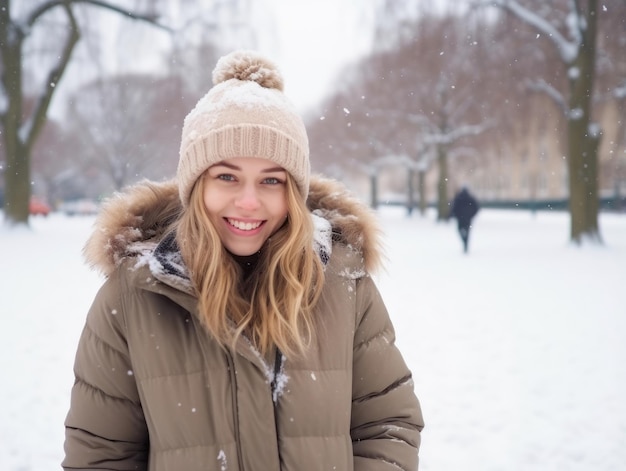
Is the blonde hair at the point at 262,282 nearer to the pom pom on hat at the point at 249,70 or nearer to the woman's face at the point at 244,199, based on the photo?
the woman's face at the point at 244,199

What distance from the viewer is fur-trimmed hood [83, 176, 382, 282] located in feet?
5.71

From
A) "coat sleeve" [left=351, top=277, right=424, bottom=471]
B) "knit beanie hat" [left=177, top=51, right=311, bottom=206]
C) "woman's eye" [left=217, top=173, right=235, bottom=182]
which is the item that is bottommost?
"coat sleeve" [left=351, top=277, right=424, bottom=471]

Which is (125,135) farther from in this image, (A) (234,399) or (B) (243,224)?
(A) (234,399)

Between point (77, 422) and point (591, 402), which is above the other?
point (77, 422)

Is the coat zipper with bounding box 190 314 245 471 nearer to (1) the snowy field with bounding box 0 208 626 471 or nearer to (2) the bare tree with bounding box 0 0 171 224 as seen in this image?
(1) the snowy field with bounding box 0 208 626 471

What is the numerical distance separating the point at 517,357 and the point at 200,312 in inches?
178

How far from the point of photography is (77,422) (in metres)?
1.62

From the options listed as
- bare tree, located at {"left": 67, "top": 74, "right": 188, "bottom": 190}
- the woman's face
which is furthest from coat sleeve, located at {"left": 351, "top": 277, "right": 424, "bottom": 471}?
bare tree, located at {"left": 67, "top": 74, "right": 188, "bottom": 190}

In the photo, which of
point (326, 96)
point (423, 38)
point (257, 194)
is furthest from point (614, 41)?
point (326, 96)

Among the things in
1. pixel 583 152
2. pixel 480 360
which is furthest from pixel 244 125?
pixel 583 152

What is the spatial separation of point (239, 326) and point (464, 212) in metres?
13.2

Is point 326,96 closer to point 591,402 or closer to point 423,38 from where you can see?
point 423,38

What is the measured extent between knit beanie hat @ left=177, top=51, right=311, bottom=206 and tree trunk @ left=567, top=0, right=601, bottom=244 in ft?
45.0

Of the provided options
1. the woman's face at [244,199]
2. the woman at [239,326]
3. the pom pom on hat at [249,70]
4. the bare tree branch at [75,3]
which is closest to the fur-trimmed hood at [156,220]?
the woman at [239,326]
